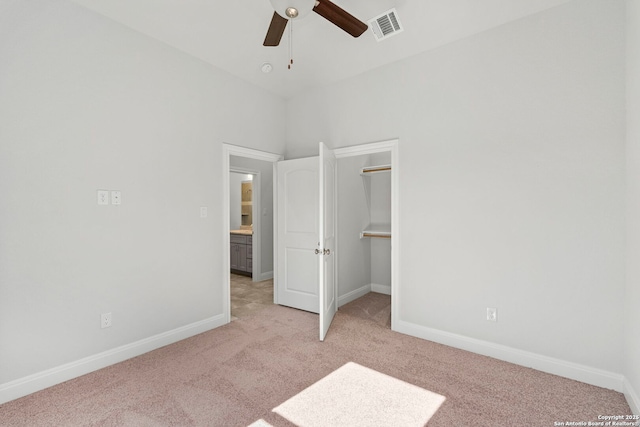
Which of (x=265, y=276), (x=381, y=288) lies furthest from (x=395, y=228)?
(x=265, y=276)

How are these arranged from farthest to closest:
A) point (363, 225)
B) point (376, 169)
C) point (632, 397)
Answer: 1. point (363, 225)
2. point (376, 169)
3. point (632, 397)

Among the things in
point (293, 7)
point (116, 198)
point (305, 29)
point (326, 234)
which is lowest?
point (326, 234)

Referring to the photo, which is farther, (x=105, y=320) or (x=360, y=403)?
(x=105, y=320)

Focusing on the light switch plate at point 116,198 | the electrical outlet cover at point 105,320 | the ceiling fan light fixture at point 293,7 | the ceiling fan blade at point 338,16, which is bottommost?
the electrical outlet cover at point 105,320

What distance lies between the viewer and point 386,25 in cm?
277

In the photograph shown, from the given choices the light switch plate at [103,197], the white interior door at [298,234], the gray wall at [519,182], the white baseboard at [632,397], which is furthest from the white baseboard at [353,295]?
the light switch plate at [103,197]

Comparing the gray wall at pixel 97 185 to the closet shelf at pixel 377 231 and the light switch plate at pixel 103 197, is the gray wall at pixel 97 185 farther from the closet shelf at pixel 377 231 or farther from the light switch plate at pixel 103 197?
the closet shelf at pixel 377 231

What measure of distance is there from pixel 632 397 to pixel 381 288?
310 centimetres

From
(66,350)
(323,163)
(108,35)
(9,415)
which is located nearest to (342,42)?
(323,163)

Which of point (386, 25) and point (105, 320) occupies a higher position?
point (386, 25)

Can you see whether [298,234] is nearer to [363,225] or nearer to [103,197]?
[363,225]

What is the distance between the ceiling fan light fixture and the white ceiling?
99 centimetres

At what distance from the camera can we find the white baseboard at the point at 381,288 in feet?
15.8

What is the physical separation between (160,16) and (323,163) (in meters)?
2.00
